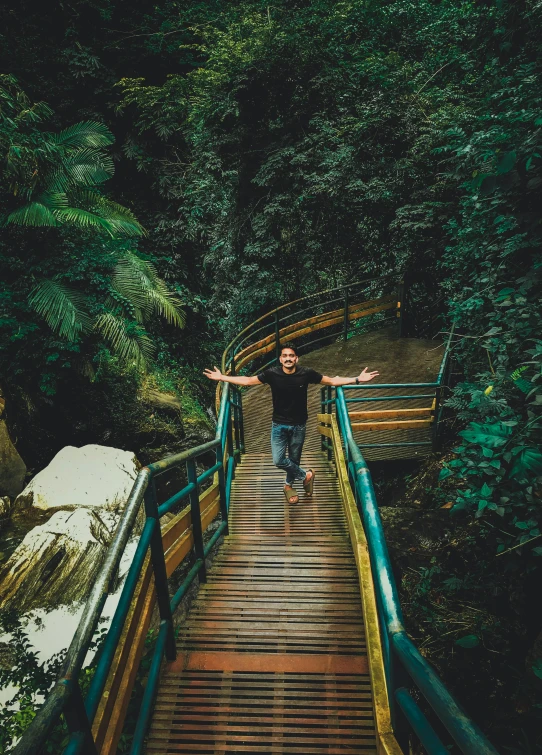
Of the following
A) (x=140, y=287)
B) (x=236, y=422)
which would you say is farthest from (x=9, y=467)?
(x=140, y=287)

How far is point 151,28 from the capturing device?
12.1 m

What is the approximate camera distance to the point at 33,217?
7.28 metres

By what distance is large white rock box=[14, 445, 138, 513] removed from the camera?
7182 mm

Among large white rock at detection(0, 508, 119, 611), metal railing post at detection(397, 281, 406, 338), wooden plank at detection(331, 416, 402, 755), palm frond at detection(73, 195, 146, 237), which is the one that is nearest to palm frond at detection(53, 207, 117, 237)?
palm frond at detection(73, 195, 146, 237)

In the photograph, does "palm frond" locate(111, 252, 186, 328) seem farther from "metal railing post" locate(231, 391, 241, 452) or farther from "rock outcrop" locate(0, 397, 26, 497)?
"metal railing post" locate(231, 391, 241, 452)

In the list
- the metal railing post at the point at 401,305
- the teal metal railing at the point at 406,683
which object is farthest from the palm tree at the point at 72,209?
the teal metal railing at the point at 406,683

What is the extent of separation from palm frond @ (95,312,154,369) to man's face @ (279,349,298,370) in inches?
229

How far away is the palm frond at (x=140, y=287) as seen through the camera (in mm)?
9281

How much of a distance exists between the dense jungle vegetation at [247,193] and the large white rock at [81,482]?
976mm

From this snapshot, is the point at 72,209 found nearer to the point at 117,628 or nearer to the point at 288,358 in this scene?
the point at 288,358

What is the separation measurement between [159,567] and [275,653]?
0.93 m

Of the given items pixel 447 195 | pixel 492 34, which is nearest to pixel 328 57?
pixel 447 195

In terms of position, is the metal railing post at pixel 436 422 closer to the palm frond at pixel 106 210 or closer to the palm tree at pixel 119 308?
the palm tree at pixel 119 308

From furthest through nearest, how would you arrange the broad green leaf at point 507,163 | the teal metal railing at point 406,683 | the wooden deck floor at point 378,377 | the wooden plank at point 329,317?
the wooden plank at point 329,317 → the wooden deck floor at point 378,377 → the broad green leaf at point 507,163 → the teal metal railing at point 406,683
